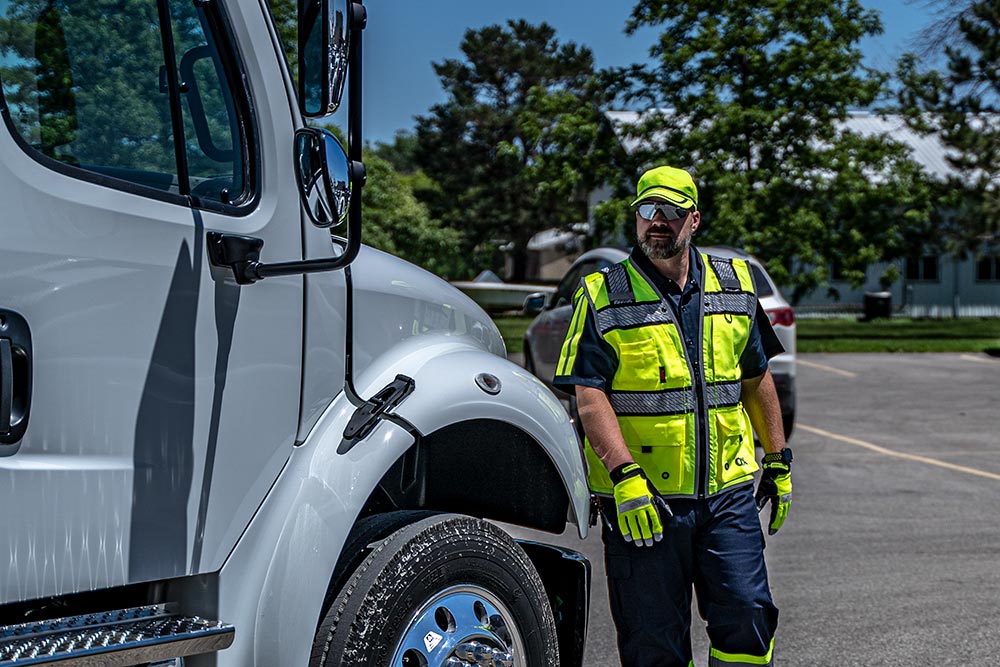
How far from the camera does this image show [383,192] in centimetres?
4766

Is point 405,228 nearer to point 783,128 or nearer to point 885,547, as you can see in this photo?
point 783,128

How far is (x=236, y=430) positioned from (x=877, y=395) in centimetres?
1562

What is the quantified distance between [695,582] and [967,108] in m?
33.1

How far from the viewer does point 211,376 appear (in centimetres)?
258

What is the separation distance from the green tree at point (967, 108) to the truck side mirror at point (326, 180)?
31.8 metres

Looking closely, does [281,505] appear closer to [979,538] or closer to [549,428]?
[549,428]

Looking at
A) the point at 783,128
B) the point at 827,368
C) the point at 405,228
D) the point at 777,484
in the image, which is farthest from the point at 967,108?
the point at 777,484

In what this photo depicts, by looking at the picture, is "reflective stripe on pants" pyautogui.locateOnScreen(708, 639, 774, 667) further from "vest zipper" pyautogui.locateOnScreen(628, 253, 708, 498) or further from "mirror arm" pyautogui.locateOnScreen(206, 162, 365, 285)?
"mirror arm" pyautogui.locateOnScreen(206, 162, 365, 285)

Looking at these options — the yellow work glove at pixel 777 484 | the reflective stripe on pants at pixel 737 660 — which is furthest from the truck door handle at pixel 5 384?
the yellow work glove at pixel 777 484

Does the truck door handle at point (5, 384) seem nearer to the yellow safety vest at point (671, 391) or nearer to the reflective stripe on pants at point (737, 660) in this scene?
the yellow safety vest at point (671, 391)

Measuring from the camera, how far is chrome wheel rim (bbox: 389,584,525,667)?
2.91 m

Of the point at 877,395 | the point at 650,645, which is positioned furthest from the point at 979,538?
the point at 877,395

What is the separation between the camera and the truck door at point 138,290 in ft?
7.43

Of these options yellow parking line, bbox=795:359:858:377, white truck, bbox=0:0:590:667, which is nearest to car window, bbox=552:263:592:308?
white truck, bbox=0:0:590:667
